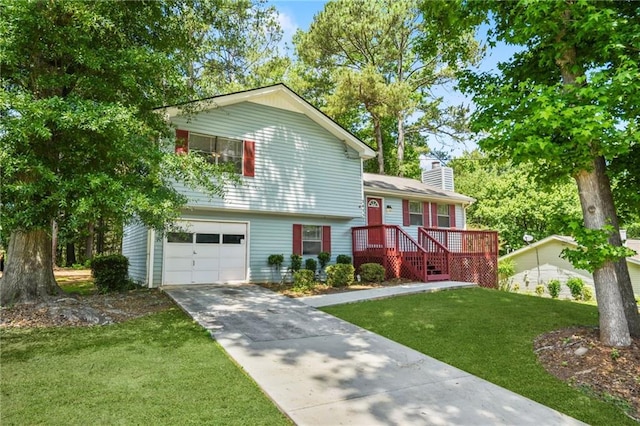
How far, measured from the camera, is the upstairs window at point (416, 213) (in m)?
17.0

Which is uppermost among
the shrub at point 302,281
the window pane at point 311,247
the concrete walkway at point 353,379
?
the window pane at point 311,247

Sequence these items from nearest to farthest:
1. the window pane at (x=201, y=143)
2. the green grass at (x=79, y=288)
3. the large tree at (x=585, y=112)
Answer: the large tree at (x=585, y=112)
the green grass at (x=79, y=288)
the window pane at (x=201, y=143)

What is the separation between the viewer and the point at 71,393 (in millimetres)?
3760

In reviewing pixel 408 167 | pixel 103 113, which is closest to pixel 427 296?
pixel 103 113

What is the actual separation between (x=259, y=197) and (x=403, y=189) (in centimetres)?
733

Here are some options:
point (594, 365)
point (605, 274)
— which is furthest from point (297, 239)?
point (594, 365)

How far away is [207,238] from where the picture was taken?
12.0m

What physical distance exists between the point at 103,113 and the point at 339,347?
5442 millimetres

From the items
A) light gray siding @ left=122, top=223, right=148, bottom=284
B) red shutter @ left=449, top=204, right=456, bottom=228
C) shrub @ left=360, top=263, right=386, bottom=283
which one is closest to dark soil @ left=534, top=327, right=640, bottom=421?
shrub @ left=360, top=263, right=386, bottom=283

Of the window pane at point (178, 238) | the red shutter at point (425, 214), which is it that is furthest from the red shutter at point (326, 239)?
the red shutter at point (425, 214)

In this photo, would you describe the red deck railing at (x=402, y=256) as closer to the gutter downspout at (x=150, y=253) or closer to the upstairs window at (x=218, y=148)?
the upstairs window at (x=218, y=148)

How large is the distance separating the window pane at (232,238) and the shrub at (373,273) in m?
4.10

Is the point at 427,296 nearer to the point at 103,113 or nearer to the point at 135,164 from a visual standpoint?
the point at 135,164

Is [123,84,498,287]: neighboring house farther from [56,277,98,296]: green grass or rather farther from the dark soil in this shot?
the dark soil
